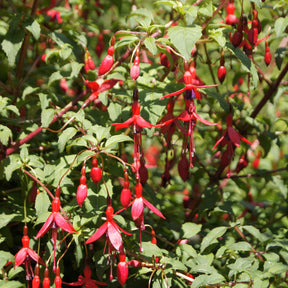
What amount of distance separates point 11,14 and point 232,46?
750 millimetres

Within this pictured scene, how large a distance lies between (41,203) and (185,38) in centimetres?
55

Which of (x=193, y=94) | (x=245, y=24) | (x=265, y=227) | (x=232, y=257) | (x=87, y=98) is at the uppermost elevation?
(x=245, y=24)

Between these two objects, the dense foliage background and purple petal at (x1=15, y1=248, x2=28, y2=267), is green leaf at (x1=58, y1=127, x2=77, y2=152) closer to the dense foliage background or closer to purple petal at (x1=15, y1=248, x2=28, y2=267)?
the dense foliage background

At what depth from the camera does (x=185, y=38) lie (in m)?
1.00

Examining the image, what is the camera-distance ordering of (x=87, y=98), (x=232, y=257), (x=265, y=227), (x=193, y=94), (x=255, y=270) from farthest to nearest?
(x=265, y=227) < (x=87, y=98) < (x=232, y=257) < (x=255, y=270) < (x=193, y=94)

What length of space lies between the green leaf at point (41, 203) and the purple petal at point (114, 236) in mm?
211

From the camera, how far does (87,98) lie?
1.39 meters

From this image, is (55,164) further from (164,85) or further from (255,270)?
(255,270)

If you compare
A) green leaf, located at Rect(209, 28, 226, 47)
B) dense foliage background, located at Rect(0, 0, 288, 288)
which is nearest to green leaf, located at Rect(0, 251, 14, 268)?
dense foliage background, located at Rect(0, 0, 288, 288)

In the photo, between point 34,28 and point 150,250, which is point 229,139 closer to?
point 150,250

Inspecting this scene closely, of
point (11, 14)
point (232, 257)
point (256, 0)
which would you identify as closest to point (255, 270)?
point (232, 257)

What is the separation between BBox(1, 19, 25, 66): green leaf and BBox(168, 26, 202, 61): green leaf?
0.51 meters

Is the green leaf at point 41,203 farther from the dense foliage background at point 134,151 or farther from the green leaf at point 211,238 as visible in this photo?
the green leaf at point 211,238

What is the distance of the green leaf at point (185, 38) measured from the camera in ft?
3.22
